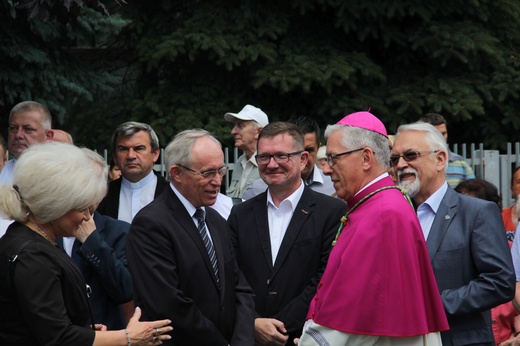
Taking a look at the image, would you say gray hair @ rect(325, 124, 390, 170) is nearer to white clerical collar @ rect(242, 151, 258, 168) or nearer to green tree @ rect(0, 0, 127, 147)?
white clerical collar @ rect(242, 151, 258, 168)

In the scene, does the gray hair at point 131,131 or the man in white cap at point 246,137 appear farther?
the man in white cap at point 246,137

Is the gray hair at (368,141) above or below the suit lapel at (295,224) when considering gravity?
above

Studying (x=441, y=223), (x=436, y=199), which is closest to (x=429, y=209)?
(x=436, y=199)

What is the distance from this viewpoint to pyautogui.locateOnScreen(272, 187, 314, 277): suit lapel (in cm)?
592

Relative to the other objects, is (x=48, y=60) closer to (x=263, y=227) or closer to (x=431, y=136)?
(x=263, y=227)

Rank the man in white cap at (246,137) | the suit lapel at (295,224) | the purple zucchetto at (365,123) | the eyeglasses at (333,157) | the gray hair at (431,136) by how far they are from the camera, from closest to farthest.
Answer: the eyeglasses at (333,157) → the purple zucchetto at (365,123) → the gray hair at (431,136) → the suit lapel at (295,224) → the man in white cap at (246,137)

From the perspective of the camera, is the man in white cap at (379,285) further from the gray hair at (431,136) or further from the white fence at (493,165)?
the white fence at (493,165)

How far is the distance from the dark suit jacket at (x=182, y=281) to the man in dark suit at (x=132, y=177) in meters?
1.99

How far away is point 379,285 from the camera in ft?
14.4

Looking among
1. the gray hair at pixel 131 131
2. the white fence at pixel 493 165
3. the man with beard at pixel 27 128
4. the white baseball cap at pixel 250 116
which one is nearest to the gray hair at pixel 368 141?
the gray hair at pixel 131 131

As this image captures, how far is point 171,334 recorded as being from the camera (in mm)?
5070

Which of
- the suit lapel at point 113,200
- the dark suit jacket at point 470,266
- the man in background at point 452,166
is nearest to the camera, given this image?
the dark suit jacket at point 470,266

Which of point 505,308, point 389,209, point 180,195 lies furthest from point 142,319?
point 505,308

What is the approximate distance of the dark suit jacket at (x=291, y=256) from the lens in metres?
5.83
